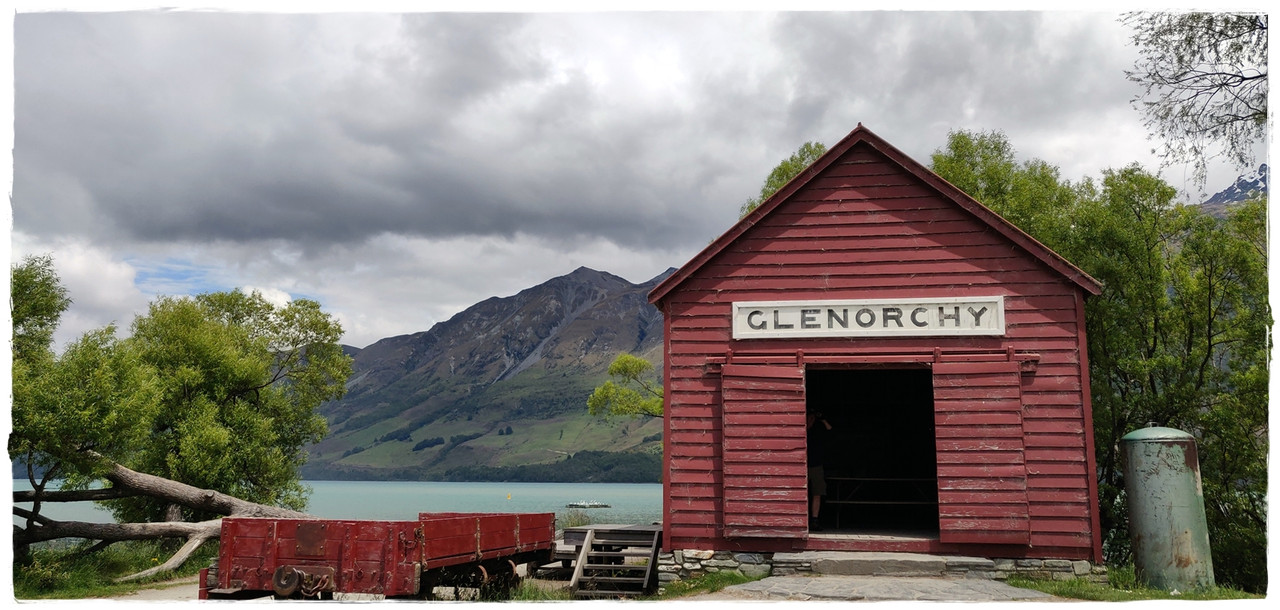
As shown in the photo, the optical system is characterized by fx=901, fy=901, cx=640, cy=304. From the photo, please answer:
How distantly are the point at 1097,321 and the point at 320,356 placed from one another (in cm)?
2402

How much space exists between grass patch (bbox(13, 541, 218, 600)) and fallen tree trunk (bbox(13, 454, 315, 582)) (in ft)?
1.31

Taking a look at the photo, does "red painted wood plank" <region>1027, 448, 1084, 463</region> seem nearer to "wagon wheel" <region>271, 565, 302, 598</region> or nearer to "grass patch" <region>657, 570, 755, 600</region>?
"grass patch" <region>657, 570, 755, 600</region>

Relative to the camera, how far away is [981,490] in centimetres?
1366

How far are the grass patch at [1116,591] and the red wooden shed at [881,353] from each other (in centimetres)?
52

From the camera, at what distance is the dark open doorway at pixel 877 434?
20203 mm

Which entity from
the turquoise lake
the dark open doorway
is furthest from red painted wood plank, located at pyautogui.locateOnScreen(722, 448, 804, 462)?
the turquoise lake

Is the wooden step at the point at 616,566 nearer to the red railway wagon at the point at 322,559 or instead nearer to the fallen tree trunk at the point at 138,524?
the red railway wagon at the point at 322,559

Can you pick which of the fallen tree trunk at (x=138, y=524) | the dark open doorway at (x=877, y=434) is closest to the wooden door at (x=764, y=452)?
the dark open doorway at (x=877, y=434)

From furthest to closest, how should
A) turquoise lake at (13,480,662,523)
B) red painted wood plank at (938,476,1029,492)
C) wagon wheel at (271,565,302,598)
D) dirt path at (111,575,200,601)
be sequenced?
turquoise lake at (13,480,662,523) < dirt path at (111,575,200,601) < red painted wood plank at (938,476,1029,492) < wagon wheel at (271,565,302,598)

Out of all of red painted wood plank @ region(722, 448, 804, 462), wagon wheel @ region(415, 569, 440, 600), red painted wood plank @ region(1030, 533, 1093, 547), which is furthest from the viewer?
red painted wood plank @ region(722, 448, 804, 462)

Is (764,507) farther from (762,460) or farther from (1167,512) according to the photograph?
(1167,512)

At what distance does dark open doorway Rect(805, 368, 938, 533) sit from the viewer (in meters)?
20.2

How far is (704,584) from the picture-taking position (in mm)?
13484

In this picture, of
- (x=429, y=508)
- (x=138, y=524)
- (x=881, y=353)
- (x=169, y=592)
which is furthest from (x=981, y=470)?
(x=429, y=508)
